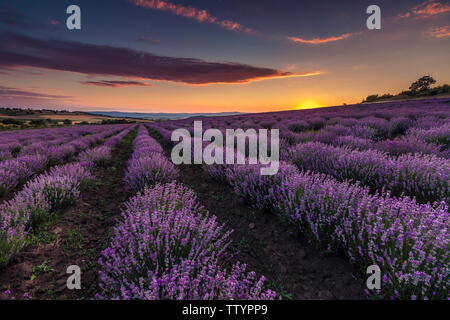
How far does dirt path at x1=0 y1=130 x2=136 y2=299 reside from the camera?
2018 millimetres

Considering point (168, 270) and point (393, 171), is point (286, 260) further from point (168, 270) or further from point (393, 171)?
point (393, 171)

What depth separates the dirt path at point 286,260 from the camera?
74.1 inches

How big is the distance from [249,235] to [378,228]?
152cm

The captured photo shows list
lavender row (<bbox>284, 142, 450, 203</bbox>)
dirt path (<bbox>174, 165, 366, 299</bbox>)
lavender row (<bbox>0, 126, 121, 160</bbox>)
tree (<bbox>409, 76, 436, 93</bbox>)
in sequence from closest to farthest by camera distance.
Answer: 1. dirt path (<bbox>174, 165, 366, 299</bbox>)
2. lavender row (<bbox>284, 142, 450, 203</bbox>)
3. lavender row (<bbox>0, 126, 121, 160</bbox>)
4. tree (<bbox>409, 76, 436, 93</bbox>)

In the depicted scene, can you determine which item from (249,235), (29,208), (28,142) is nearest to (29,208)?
(29,208)

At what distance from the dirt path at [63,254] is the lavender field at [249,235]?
0.01 meters

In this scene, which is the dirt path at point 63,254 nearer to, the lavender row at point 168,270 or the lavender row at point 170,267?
the lavender row at point 170,267

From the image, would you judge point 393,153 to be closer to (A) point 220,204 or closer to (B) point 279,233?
(B) point 279,233

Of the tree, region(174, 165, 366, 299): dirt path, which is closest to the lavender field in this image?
region(174, 165, 366, 299): dirt path

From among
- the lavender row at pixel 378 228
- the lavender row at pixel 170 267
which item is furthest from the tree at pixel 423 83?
the lavender row at pixel 170 267

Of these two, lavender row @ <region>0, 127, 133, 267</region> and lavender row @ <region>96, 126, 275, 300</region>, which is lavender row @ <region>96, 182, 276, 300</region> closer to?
lavender row @ <region>96, 126, 275, 300</region>

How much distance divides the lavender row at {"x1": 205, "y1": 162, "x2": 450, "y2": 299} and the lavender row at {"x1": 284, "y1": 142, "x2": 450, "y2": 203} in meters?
0.54
